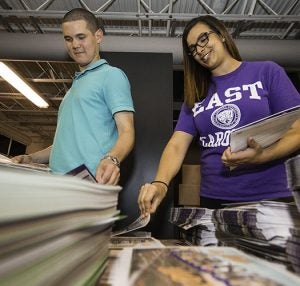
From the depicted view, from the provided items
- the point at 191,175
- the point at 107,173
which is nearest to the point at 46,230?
the point at 107,173

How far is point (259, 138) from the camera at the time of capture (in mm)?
623

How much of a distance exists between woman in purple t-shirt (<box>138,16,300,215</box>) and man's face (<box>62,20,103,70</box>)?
435 millimetres

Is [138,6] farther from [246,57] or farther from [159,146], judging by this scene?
[159,146]

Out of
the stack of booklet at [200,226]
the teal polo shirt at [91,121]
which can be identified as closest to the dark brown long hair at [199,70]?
the teal polo shirt at [91,121]

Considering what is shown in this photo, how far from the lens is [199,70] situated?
44.3 inches

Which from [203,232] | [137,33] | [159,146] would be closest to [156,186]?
[203,232]

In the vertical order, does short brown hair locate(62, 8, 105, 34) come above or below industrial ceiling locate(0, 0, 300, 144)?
below

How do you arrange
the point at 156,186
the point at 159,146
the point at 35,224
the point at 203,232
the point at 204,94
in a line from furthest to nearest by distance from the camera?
the point at 159,146
the point at 204,94
the point at 156,186
the point at 203,232
the point at 35,224

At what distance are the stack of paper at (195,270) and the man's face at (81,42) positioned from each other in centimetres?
106

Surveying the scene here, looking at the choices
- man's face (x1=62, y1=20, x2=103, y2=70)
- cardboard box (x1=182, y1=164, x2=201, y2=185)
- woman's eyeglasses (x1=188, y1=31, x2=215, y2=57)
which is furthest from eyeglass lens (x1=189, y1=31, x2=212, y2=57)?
cardboard box (x1=182, y1=164, x2=201, y2=185)

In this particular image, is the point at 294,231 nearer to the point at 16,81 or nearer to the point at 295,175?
the point at 295,175

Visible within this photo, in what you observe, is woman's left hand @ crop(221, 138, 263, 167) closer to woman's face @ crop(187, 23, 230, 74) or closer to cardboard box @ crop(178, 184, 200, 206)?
woman's face @ crop(187, 23, 230, 74)

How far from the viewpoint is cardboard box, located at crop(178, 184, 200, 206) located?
10.3 feet

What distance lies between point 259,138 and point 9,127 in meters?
9.79
